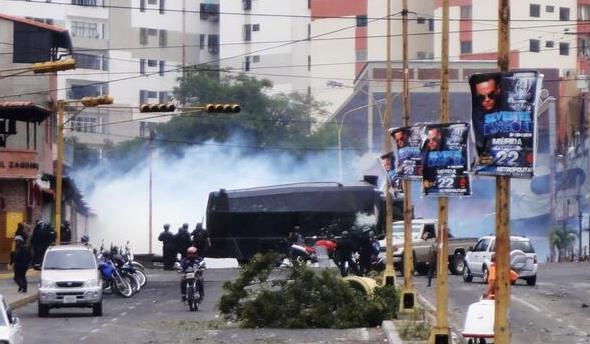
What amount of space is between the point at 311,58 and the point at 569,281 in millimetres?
63226

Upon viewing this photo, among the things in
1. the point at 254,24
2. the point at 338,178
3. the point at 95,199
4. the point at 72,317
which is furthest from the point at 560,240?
the point at 72,317

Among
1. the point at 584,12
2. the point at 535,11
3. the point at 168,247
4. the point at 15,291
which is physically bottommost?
the point at 15,291

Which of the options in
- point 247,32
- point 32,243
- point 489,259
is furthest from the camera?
point 247,32

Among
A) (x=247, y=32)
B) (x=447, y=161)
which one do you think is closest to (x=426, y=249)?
(x=447, y=161)

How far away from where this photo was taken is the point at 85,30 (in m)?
112

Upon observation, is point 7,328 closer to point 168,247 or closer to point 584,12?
point 168,247

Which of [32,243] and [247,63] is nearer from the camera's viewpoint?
[32,243]

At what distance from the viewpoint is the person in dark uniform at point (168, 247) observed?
5888cm

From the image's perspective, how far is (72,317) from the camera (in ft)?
124

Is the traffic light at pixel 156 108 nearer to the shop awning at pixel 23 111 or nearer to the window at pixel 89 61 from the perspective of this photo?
the shop awning at pixel 23 111

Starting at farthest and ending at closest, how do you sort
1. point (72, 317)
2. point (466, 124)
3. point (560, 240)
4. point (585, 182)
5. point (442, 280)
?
point (585, 182)
point (560, 240)
point (72, 317)
point (442, 280)
point (466, 124)

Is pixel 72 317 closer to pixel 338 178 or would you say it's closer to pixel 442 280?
pixel 442 280

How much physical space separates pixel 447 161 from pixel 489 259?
27709 millimetres

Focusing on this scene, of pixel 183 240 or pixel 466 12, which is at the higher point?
pixel 466 12
